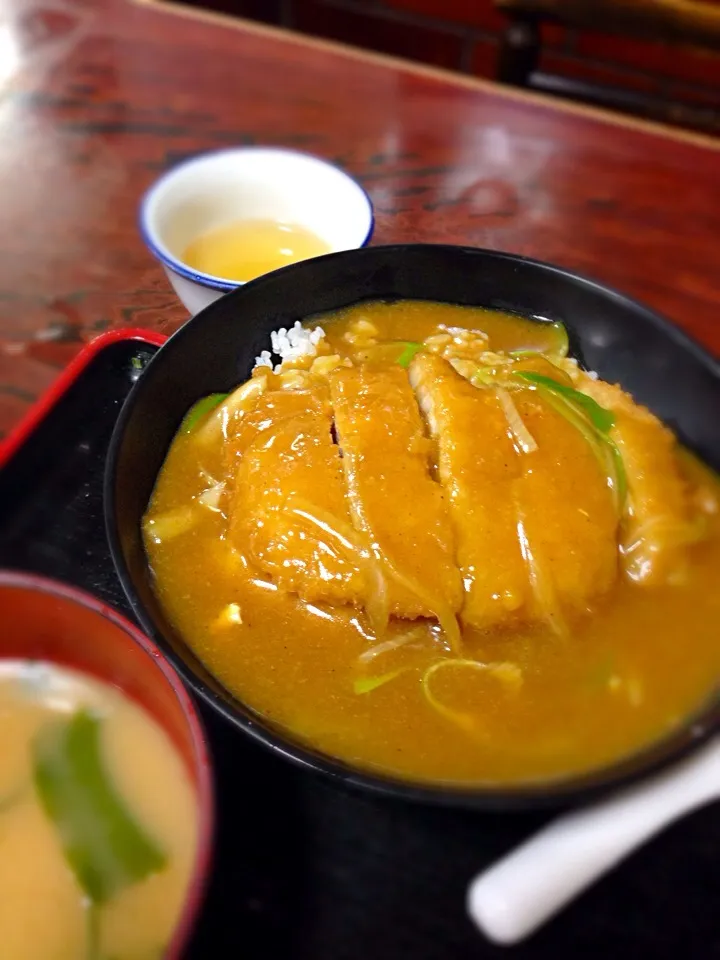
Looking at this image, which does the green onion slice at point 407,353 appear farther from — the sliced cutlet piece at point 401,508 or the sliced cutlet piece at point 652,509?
the sliced cutlet piece at point 652,509

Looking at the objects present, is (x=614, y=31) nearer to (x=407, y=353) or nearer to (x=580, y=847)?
(x=407, y=353)

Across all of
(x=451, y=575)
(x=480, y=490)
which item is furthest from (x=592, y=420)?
(x=451, y=575)

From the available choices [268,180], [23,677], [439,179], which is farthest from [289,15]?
[23,677]

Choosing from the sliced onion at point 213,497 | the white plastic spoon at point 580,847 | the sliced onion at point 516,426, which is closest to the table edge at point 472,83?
the sliced onion at point 516,426

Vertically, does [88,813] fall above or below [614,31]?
below

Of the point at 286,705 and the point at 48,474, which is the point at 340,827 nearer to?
the point at 286,705

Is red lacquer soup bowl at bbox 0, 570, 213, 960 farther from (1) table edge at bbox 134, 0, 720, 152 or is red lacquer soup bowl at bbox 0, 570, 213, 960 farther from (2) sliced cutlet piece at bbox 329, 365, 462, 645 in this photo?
(1) table edge at bbox 134, 0, 720, 152
